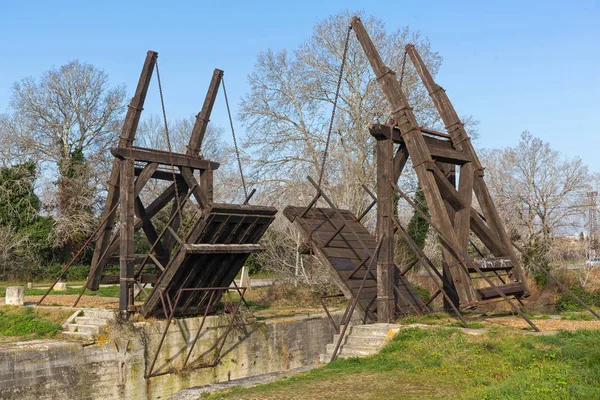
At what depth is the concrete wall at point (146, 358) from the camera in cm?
1268

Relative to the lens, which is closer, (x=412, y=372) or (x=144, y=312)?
(x=412, y=372)

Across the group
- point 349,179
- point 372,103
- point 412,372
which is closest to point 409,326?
point 412,372

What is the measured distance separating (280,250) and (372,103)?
697 cm

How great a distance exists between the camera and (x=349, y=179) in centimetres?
2617

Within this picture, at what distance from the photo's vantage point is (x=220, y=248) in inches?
601

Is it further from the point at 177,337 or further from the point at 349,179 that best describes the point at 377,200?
the point at 349,179

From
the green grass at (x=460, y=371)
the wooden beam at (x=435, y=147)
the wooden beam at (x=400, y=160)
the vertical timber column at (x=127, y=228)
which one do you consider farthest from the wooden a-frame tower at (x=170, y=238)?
the green grass at (x=460, y=371)

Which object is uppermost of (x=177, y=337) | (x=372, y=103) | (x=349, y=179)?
(x=372, y=103)

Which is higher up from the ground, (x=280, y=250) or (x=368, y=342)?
(x=280, y=250)

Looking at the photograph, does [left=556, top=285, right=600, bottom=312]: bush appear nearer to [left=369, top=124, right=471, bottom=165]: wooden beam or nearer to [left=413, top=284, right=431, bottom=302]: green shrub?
[left=413, top=284, right=431, bottom=302]: green shrub

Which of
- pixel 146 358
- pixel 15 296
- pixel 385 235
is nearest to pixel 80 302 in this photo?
pixel 15 296

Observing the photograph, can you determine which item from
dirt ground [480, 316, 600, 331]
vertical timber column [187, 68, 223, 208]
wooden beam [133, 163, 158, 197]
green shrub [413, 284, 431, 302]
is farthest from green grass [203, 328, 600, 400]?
green shrub [413, 284, 431, 302]

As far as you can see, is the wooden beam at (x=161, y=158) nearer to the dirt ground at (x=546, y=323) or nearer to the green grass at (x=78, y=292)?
the green grass at (x=78, y=292)

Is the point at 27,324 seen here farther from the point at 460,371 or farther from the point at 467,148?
the point at 467,148
